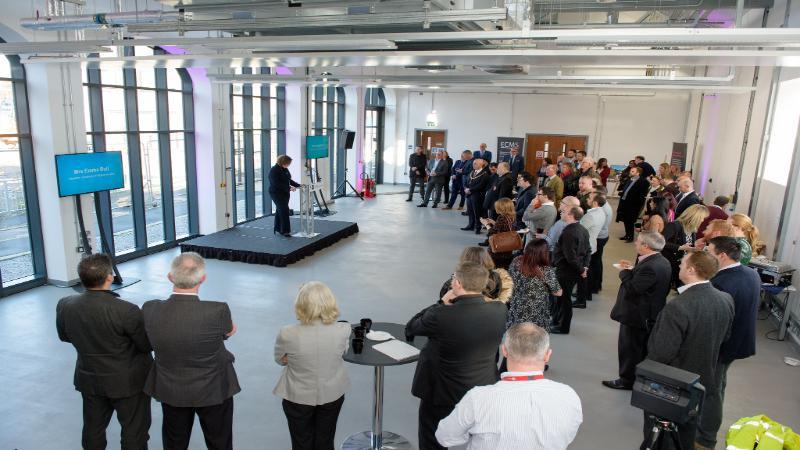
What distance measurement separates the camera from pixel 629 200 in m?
10.2

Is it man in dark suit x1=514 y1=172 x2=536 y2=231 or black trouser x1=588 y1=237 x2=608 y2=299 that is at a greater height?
man in dark suit x1=514 y1=172 x2=536 y2=231

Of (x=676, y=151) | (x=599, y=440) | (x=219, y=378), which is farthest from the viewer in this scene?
(x=676, y=151)

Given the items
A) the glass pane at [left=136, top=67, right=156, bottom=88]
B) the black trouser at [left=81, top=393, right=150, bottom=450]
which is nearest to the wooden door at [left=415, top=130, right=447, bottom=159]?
the glass pane at [left=136, top=67, right=156, bottom=88]

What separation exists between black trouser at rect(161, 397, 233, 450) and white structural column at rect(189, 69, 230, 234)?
7009 mm

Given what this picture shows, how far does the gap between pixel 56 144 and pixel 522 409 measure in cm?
675

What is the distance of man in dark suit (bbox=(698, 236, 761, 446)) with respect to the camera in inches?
135

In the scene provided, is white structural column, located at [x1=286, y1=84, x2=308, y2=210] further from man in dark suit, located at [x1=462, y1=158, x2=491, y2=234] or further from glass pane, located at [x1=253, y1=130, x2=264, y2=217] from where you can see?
man in dark suit, located at [x1=462, y1=158, x2=491, y2=234]

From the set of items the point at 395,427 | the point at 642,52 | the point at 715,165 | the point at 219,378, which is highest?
the point at 642,52

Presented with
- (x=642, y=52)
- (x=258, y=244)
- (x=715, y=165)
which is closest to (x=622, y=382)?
(x=642, y=52)

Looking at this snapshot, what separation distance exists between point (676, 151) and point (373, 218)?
776 centimetres

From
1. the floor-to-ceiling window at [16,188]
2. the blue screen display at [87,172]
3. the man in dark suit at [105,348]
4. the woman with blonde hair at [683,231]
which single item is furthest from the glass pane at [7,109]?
the woman with blonde hair at [683,231]

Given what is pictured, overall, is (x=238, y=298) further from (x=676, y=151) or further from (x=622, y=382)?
(x=676, y=151)

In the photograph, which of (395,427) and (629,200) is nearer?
(395,427)

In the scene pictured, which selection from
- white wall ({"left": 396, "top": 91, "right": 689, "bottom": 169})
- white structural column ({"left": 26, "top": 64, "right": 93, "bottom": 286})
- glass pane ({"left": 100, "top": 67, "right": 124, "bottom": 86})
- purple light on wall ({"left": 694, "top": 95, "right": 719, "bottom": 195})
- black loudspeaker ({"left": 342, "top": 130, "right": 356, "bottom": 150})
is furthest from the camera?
white wall ({"left": 396, "top": 91, "right": 689, "bottom": 169})
